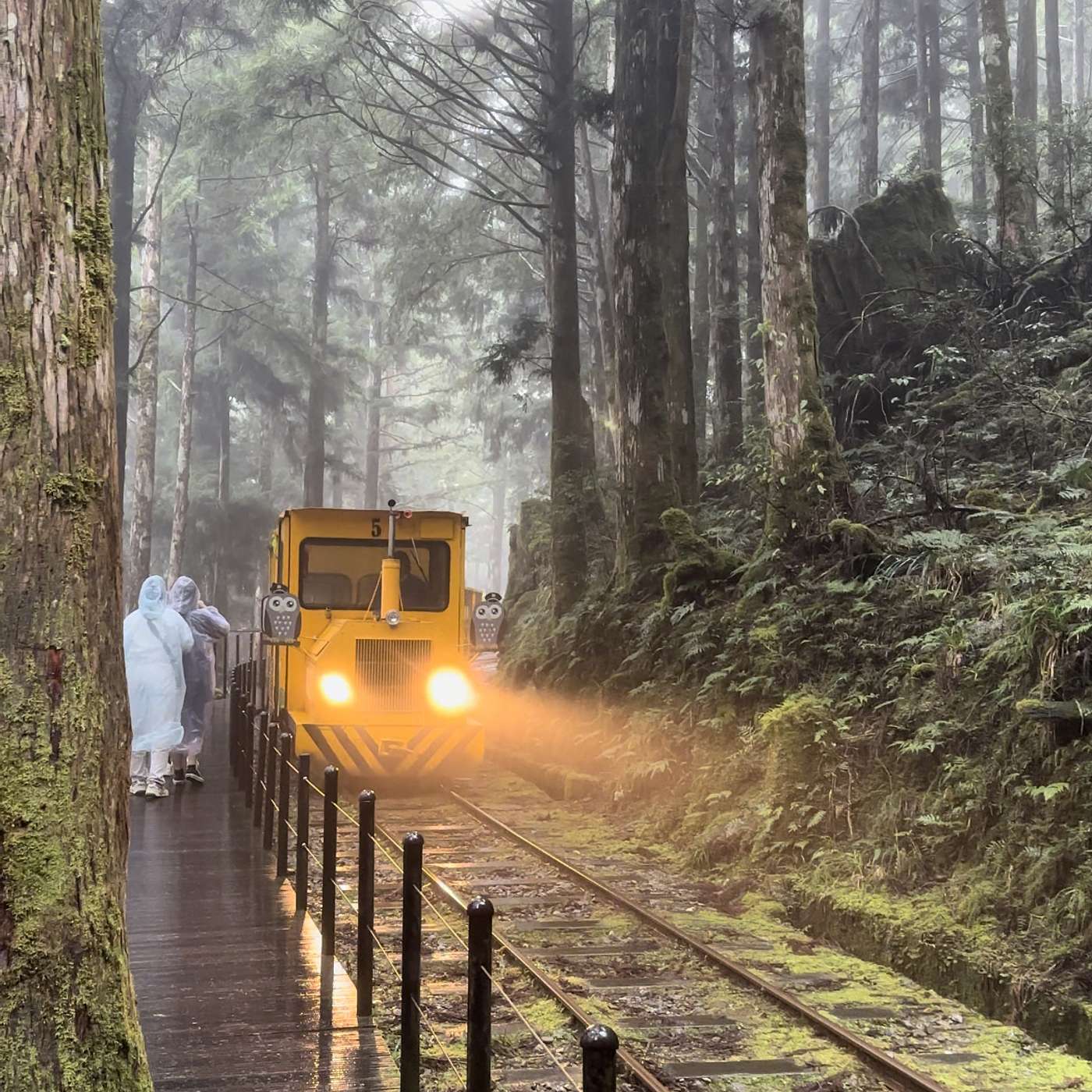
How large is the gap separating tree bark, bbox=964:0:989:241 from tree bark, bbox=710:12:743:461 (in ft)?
12.8

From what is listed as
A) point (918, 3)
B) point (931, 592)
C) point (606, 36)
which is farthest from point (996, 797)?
point (918, 3)

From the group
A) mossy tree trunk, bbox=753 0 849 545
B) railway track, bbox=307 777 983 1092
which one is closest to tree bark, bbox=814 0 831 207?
mossy tree trunk, bbox=753 0 849 545

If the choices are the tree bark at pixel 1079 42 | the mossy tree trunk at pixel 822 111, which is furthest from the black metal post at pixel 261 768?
the tree bark at pixel 1079 42

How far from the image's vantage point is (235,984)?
18.6ft

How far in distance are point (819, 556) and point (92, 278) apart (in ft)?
27.9

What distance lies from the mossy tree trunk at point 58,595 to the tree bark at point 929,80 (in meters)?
25.7

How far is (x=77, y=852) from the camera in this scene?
3277 millimetres

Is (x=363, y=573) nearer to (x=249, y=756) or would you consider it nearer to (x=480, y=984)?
(x=249, y=756)

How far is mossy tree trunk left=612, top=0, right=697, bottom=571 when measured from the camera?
14.0 metres

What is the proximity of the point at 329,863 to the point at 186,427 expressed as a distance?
90.8 feet

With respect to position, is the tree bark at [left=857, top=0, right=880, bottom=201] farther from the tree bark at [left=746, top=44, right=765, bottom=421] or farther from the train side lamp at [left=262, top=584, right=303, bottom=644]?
the train side lamp at [left=262, top=584, right=303, bottom=644]

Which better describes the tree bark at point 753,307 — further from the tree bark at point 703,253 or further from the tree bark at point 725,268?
the tree bark at point 703,253

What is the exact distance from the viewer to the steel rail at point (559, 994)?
15.9 ft

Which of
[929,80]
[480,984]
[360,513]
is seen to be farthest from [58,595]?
[929,80]
